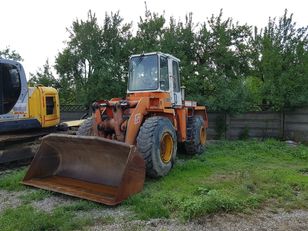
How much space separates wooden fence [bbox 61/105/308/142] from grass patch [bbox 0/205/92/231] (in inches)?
339

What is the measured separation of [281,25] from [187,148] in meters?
6.42

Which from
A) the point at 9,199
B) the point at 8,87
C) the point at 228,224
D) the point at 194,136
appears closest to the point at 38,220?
the point at 9,199

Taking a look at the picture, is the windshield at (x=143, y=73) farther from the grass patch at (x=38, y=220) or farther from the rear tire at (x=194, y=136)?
the grass patch at (x=38, y=220)

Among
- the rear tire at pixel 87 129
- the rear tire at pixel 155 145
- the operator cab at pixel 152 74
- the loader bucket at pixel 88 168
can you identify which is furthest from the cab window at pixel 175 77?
the loader bucket at pixel 88 168

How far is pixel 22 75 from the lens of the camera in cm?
745

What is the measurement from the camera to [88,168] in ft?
19.1

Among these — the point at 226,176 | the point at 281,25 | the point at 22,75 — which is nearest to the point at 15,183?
the point at 22,75

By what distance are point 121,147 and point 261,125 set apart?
7934 mm

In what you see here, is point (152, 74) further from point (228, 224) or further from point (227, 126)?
point (227, 126)

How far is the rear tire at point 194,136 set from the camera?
8.49 metres

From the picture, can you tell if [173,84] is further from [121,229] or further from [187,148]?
[121,229]

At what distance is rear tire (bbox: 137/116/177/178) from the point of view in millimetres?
5715

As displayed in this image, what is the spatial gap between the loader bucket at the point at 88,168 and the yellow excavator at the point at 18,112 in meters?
1.55

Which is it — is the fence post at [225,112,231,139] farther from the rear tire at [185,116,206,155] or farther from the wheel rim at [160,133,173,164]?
the wheel rim at [160,133,173,164]
